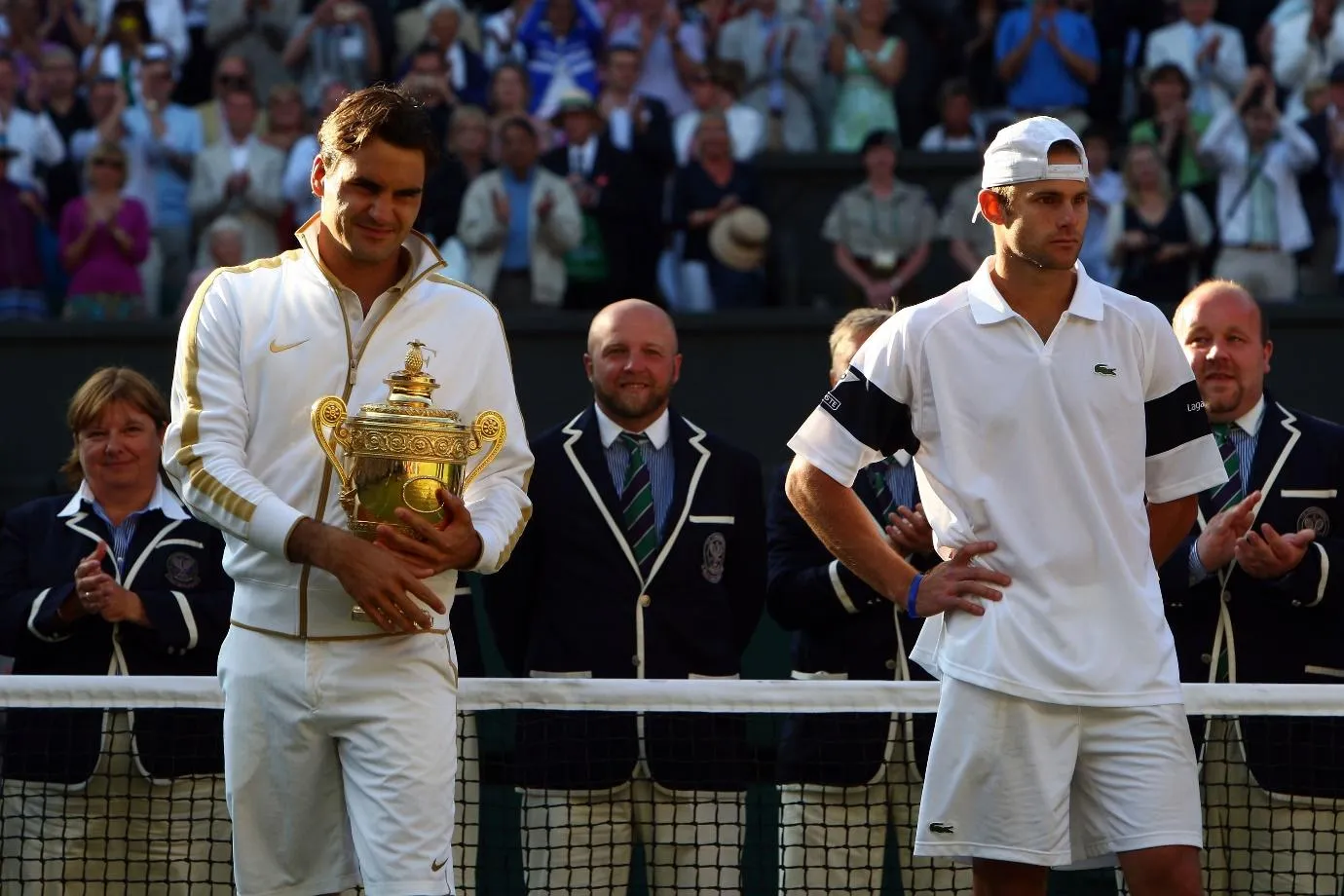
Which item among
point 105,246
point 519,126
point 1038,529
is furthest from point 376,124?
point 105,246

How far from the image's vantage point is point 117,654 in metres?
6.65

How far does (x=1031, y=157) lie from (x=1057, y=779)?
4.88ft

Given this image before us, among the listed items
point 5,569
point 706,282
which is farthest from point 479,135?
point 5,569

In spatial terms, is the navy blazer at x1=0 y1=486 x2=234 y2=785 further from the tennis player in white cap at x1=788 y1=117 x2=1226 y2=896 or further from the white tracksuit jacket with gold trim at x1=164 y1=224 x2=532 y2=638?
the tennis player in white cap at x1=788 y1=117 x2=1226 y2=896

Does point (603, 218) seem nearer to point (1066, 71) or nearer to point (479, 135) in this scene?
point (479, 135)

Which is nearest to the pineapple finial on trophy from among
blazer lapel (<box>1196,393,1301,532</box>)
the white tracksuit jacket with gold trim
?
the white tracksuit jacket with gold trim

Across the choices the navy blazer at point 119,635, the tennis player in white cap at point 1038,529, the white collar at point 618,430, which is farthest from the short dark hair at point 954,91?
the tennis player in white cap at point 1038,529

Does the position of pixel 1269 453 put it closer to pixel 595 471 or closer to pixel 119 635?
pixel 595 471

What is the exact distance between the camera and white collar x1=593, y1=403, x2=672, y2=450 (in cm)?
703

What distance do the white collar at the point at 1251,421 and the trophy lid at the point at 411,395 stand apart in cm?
323

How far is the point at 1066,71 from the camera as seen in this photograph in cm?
1402

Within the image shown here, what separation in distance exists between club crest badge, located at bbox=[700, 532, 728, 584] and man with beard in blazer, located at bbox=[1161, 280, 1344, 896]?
1.50 metres

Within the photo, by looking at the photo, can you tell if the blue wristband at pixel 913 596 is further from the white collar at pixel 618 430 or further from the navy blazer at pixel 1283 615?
the white collar at pixel 618 430

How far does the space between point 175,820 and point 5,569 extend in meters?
1.07
